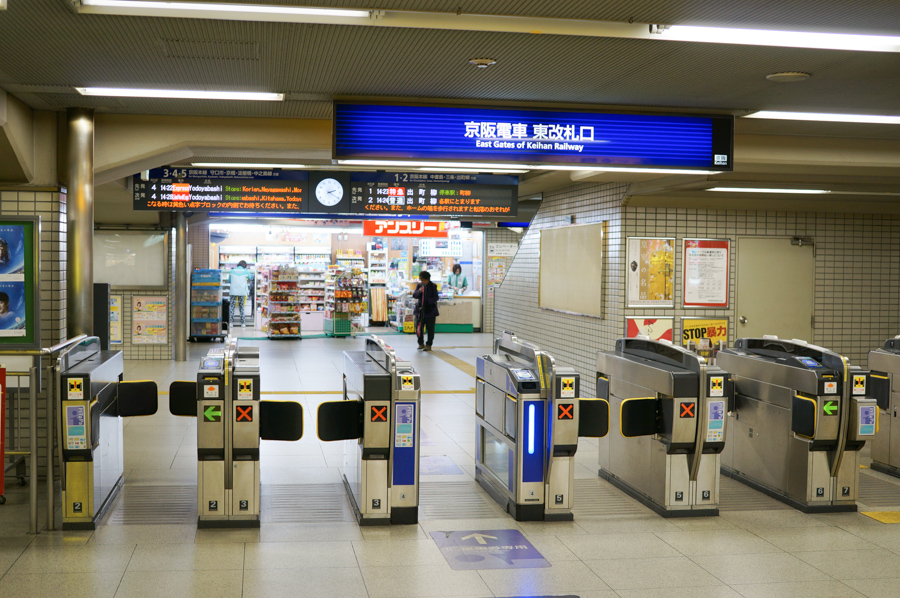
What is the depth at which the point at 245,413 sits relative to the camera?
186 inches

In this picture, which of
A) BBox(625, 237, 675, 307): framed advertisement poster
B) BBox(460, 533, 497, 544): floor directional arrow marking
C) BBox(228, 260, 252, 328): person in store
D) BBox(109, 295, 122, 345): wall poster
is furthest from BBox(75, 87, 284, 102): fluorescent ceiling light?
BBox(228, 260, 252, 328): person in store

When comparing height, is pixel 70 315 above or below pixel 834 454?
above

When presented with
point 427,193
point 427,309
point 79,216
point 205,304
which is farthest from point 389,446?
point 205,304

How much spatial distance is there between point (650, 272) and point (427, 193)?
2.63 meters

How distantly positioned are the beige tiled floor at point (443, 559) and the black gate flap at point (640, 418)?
1.84ft

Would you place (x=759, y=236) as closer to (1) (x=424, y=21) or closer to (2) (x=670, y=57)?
(2) (x=670, y=57)

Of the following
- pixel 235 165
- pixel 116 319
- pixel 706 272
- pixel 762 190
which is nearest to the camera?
pixel 762 190

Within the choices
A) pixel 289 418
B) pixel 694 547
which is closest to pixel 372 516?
pixel 289 418

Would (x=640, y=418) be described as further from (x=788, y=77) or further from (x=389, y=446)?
(x=788, y=77)

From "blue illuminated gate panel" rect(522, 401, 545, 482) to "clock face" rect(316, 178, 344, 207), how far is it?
14.6ft

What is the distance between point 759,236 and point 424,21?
6.35m

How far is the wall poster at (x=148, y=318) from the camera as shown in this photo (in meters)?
12.5

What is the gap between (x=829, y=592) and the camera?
3.85 meters

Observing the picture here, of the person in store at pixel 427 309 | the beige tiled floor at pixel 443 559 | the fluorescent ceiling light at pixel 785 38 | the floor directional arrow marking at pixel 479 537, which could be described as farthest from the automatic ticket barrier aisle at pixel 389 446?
the person in store at pixel 427 309
